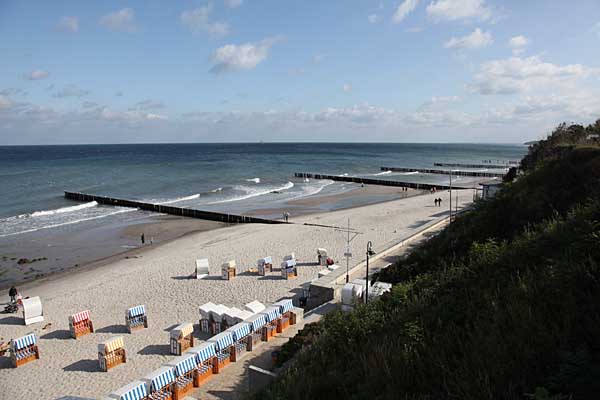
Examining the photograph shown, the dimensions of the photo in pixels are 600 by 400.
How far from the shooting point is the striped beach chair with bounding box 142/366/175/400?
901 cm

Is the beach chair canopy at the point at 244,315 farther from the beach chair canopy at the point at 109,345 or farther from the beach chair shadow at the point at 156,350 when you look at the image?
the beach chair canopy at the point at 109,345

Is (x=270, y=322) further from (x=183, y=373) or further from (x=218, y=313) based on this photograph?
(x=183, y=373)

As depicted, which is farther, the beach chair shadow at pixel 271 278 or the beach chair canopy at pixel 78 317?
the beach chair shadow at pixel 271 278

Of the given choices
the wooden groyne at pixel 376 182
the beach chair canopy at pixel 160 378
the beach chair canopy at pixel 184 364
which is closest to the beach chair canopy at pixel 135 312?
the beach chair canopy at pixel 184 364

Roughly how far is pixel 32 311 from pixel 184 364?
8.58 metres

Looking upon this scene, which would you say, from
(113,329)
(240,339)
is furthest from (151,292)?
(240,339)

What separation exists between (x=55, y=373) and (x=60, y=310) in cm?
548

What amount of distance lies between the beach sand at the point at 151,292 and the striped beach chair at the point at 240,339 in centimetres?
224

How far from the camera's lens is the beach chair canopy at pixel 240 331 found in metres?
11.3

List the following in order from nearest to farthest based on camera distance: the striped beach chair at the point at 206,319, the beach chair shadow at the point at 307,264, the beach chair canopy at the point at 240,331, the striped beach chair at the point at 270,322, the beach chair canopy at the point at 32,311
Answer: the beach chair canopy at the point at 240,331 → the striped beach chair at the point at 270,322 → the striped beach chair at the point at 206,319 → the beach chair canopy at the point at 32,311 → the beach chair shadow at the point at 307,264

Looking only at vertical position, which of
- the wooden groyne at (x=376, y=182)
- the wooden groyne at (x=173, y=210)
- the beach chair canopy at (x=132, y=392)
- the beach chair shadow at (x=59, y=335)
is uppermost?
the wooden groyne at (x=376, y=182)

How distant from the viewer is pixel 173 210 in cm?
3897

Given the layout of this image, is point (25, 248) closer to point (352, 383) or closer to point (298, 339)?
point (298, 339)

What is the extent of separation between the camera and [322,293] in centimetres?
1438
